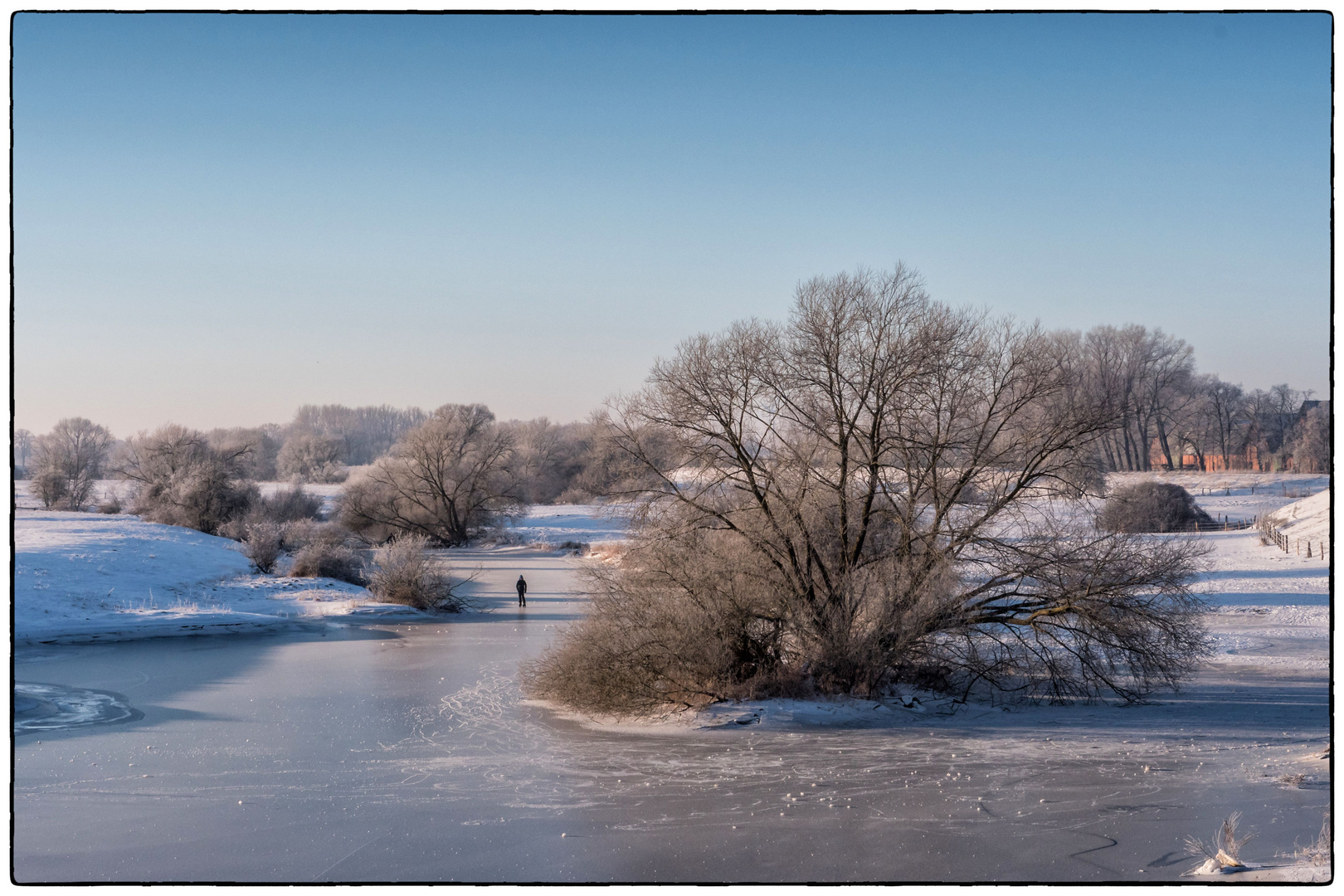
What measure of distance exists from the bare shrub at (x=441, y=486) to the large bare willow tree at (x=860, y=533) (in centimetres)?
4807

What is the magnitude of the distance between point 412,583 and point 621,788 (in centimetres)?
2173

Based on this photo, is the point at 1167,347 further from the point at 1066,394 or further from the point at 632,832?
the point at 632,832

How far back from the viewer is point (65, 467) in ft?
192

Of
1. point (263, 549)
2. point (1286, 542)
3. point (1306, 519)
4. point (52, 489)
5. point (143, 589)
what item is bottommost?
point (143, 589)

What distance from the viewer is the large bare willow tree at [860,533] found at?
15.9 metres

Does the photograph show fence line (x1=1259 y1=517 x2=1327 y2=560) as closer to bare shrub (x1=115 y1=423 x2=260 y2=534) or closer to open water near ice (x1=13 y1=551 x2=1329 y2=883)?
open water near ice (x1=13 y1=551 x2=1329 y2=883)

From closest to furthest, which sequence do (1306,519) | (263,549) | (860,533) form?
(860,533), (263,549), (1306,519)

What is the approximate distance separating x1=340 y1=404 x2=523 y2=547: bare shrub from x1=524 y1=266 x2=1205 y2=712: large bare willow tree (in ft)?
Answer: 158

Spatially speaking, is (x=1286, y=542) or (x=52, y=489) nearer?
(x=1286, y=542)

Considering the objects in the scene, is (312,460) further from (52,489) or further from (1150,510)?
(1150,510)

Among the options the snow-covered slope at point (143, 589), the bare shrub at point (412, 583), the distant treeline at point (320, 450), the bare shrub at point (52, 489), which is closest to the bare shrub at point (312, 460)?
the distant treeline at point (320, 450)

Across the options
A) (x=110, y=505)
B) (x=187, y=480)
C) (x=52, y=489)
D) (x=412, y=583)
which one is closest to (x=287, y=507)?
(x=187, y=480)

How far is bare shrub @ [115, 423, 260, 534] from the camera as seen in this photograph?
50.3m

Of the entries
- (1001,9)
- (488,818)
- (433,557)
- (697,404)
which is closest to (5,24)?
(1001,9)
